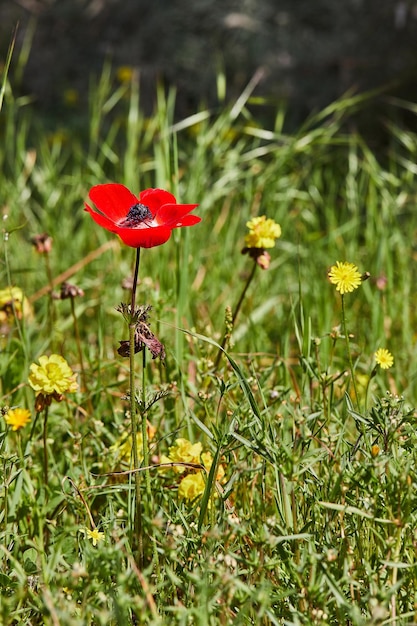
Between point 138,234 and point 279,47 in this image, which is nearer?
point 138,234

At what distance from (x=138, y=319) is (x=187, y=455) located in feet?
0.95

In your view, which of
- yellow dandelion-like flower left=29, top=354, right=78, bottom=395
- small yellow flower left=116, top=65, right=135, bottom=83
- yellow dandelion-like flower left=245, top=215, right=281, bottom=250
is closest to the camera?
yellow dandelion-like flower left=29, top=354, right=78, bottom=395

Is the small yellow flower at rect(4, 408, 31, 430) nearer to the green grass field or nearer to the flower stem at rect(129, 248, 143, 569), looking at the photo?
the green grass field

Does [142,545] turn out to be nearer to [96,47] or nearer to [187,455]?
[187,455]

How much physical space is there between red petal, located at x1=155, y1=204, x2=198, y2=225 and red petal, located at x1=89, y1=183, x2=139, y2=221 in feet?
0.17

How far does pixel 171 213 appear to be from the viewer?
3.43 feet

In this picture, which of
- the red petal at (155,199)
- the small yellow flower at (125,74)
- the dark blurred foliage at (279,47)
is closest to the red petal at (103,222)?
the red petal at (155,199)

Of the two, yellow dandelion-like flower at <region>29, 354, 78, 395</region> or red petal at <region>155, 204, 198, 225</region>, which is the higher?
red petal at <region>155, 204, 198, 225</region>

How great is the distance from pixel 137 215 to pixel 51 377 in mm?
299

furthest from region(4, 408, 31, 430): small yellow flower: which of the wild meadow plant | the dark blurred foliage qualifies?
the dark blurred foliage

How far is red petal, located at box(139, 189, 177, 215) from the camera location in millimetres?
1085

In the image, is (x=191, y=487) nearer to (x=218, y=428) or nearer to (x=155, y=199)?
(x=218, y=428)

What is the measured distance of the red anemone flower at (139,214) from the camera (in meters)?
0.94

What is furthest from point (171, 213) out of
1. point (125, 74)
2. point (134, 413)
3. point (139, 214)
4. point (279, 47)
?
point (125, 74)
